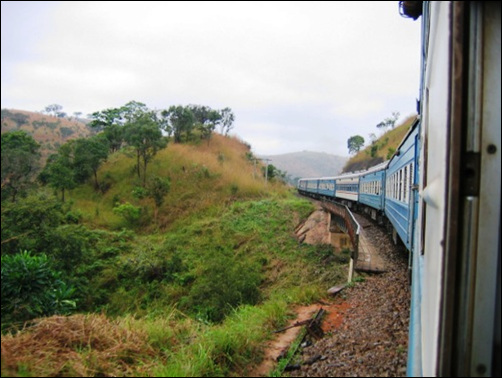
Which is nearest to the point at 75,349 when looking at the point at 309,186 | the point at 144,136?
the point at 144,136

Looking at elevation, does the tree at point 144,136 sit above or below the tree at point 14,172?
above

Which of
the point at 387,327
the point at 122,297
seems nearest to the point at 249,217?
the point at 122,297

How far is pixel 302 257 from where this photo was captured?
1548 centimetres

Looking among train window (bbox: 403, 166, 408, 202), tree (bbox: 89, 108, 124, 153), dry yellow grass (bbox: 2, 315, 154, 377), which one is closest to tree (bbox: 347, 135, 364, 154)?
tree (bbox: 89, 108, 124, 153)

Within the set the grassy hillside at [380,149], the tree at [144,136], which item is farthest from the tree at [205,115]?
the grassy hillside at [380,149]

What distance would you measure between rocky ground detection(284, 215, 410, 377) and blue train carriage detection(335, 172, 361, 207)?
12.4 m

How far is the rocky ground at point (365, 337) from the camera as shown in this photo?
3.39 m

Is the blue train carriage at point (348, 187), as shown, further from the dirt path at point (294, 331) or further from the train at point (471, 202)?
the train at point (471, 202)

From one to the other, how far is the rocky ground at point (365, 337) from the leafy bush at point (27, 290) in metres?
5.34

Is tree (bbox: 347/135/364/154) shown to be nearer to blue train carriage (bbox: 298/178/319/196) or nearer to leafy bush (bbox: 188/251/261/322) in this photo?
blue train carriage (bbox: 298/178/319/196)

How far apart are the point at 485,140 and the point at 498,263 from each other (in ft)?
1.66

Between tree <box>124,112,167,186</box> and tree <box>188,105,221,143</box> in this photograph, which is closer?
tree <box>124,112,167,186</box>

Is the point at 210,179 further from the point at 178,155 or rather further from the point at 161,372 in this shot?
the point at 161,372

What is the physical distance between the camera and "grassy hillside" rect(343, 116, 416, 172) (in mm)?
42938
